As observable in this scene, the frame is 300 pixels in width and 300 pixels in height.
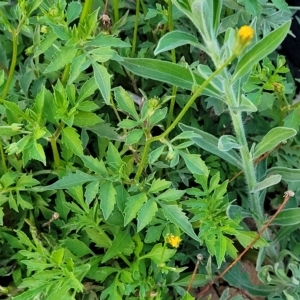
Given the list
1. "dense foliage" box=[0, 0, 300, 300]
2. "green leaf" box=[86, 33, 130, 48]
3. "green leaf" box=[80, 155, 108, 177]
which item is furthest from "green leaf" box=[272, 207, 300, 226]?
"green leaf" box=[86, 33, 130, 48]

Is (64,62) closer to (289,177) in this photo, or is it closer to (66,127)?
(66,127)

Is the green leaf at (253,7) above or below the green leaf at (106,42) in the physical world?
above

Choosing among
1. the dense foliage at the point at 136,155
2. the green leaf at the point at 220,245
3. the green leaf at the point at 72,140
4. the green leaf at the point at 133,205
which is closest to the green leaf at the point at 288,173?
the dense foliage at the point at 136,155

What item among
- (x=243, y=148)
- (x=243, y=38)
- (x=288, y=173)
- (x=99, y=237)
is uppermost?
(x=243, y=38)

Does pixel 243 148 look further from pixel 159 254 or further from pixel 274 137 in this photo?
pixel 159 254

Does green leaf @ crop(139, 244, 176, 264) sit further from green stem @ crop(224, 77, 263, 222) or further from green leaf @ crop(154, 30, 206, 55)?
green leaf @ crop(154, 30, 206, 55)

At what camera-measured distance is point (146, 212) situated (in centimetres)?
101

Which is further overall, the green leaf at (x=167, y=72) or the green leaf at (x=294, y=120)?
the green leaf at (x=294, y=120)

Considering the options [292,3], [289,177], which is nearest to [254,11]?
[289,177]

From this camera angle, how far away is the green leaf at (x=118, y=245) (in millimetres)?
1111

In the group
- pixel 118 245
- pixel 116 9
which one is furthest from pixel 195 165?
pixel 116 9

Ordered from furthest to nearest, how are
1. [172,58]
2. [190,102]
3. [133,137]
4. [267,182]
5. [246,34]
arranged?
[172,58] → [267,182] → [133,137] → [190,102] → [246,34]

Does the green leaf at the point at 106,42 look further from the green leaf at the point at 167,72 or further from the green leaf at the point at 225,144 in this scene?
the green leaf at the point at 225,144

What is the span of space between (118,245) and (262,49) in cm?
52
